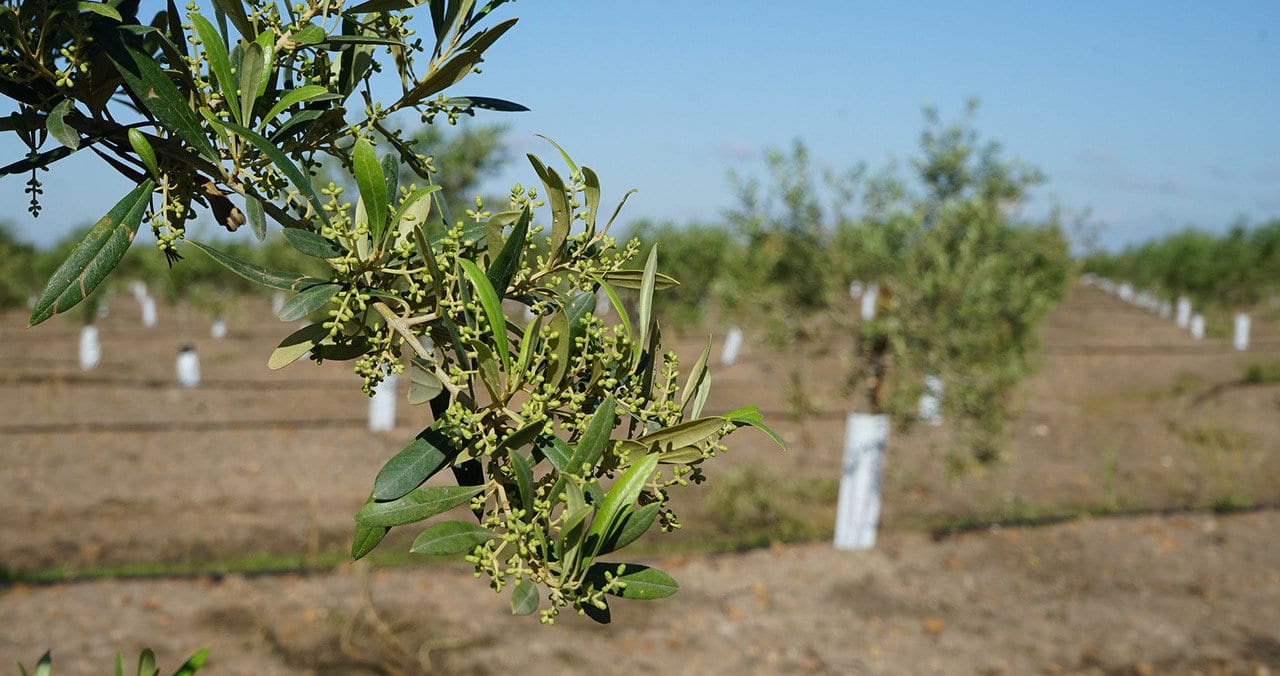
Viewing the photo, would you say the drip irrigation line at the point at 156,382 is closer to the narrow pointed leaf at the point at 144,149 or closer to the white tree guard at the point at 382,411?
the white tree guard at the point at 382,411

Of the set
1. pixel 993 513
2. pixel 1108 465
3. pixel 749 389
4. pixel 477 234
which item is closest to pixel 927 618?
pixel 993 513

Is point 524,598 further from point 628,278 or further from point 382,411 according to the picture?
point 382,411

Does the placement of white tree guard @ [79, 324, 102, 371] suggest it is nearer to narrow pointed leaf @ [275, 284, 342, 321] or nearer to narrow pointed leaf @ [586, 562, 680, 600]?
narrow pointed leaf @ [275, 284, 342, 321]

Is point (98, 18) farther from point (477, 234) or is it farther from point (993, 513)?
point (993, 513)

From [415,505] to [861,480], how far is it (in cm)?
740

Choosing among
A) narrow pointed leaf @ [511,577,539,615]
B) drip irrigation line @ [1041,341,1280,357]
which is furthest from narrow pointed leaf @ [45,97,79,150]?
drip irrigation line @ [1041,341,1280,357]

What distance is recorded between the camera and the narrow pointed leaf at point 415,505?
3.41 ft

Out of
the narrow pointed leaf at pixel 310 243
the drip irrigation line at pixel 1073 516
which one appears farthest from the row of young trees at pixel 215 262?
the drip irrigation line at pixel 1073 516

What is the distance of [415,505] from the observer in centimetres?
106

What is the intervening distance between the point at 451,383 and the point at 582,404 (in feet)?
0.56

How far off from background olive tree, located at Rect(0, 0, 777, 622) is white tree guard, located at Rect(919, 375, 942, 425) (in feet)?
23.5

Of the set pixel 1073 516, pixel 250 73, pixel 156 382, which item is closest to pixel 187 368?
pixel 156 382

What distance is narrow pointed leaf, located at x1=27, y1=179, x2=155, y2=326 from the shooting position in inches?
40.7

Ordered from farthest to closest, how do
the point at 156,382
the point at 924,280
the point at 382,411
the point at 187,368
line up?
the point at 156,382 < the point at 187,368 < the point at 382,411 < the point at 924,280
